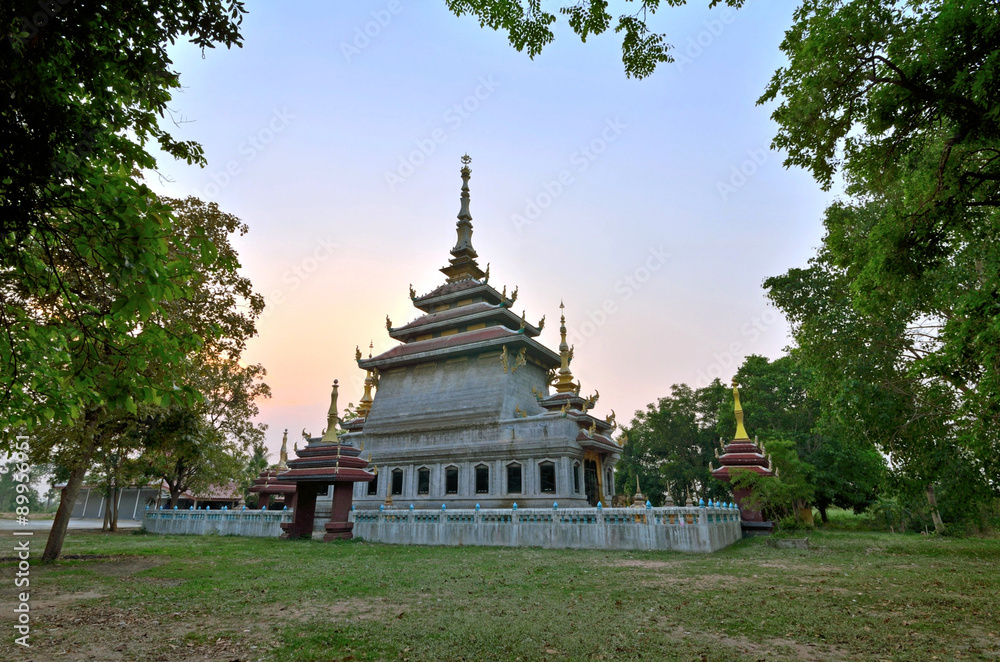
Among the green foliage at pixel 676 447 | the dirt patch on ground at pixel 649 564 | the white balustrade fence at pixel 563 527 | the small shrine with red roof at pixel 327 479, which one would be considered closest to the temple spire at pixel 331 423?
the small shrine with red roof at pixel 327 479

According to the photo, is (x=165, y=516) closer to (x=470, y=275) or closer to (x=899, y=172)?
(x=470, y=275)

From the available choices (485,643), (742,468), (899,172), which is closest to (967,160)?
(899,172)

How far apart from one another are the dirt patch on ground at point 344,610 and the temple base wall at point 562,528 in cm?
1058

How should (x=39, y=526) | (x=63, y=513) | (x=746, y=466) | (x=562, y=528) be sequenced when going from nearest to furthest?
(x=63, y=513)
(x=562, y=528)
(x=746, y=466)
(x=39, y=526)

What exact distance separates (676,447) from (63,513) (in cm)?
4351

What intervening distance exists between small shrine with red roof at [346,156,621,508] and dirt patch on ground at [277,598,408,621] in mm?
17955

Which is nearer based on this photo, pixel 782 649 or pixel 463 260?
pixel 782 649

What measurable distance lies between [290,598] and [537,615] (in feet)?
13.7

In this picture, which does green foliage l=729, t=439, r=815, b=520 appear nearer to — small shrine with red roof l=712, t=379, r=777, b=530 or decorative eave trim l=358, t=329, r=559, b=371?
small shrine with red roof l=712, t=379, r=777, b=530

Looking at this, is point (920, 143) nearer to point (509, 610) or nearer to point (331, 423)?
point (509, 610)

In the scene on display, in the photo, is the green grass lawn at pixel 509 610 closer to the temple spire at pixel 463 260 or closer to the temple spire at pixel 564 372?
the temple spire at pixel 564 372

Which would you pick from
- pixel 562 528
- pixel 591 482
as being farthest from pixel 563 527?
pixel 591 482

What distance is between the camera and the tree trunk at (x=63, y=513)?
13758mm

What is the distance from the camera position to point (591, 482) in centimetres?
2767
